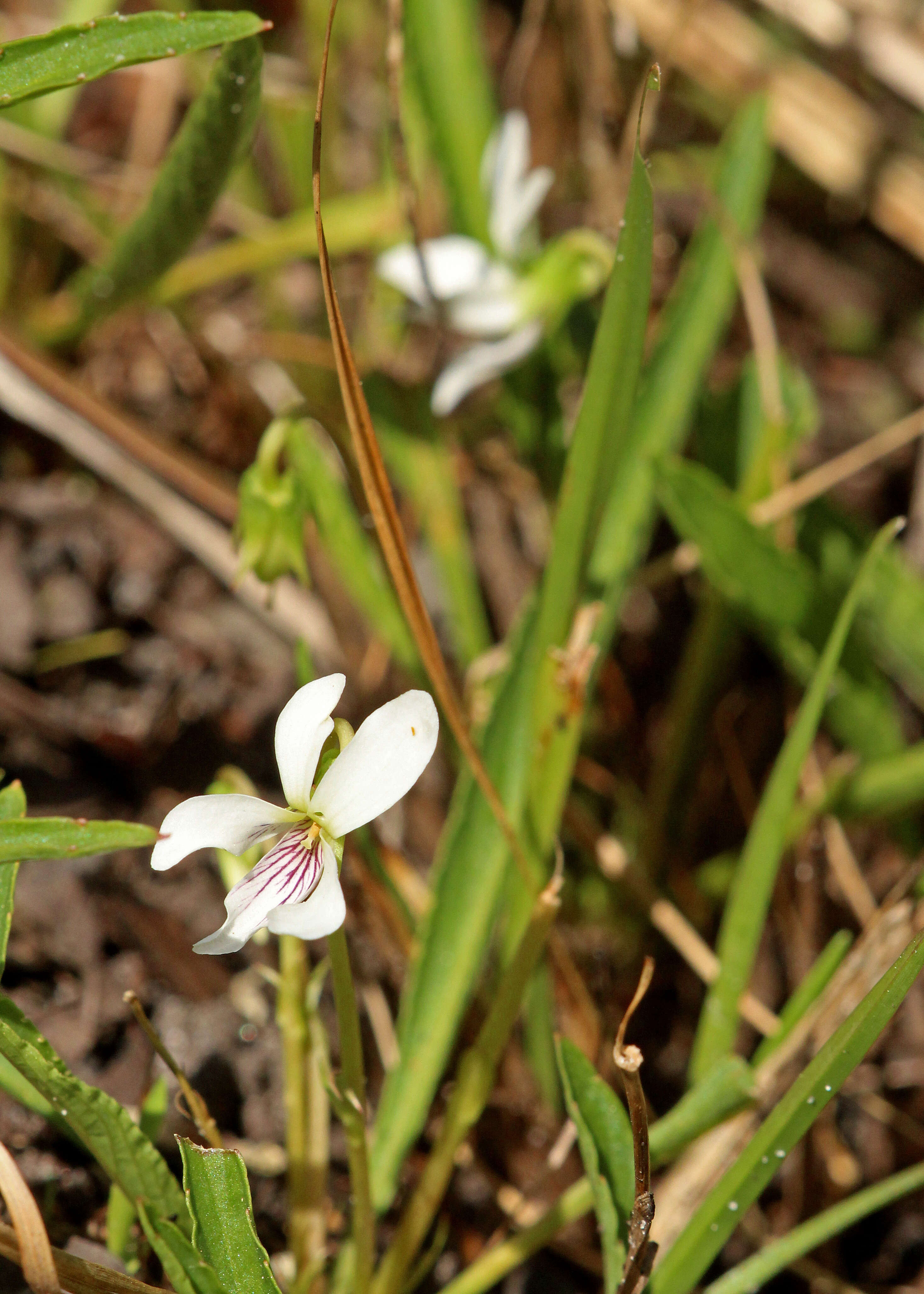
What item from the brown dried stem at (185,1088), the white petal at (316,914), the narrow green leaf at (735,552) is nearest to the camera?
the white petal at (316,914)

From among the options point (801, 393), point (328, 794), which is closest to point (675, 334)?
point (801, 393)

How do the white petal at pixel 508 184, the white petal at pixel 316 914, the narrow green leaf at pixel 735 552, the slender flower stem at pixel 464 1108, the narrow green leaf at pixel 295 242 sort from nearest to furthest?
the white petal at pixel 316 914 < the slender flower stem at pixel 464 1108 < the narrow green leaf at pixel 735 552 < the white petal at pixel 508 184 < the narrow green leaf at pixel 295 242

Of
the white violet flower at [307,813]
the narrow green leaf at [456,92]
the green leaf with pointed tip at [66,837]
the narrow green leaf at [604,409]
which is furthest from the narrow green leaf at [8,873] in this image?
the narrow green leaf at [456,92]

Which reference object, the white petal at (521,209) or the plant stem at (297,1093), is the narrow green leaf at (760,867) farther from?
the white petal at (521,209)

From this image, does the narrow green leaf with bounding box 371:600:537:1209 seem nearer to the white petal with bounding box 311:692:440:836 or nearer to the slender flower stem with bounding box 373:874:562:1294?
the slender flower stem with bounding box 373:874:562:1294

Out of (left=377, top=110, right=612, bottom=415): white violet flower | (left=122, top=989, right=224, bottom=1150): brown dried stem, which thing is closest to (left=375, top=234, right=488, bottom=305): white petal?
(left=377, top=110, right=612, bottom=415): white violet flower

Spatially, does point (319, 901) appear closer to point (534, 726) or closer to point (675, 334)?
point (534, 726)
